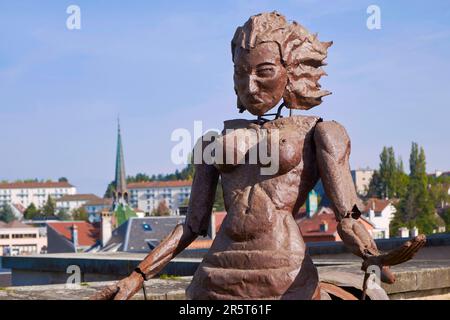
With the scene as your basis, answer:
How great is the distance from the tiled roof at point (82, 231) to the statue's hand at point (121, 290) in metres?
69.8

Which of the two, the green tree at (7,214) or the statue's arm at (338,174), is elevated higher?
the statue's arm at (338,174)

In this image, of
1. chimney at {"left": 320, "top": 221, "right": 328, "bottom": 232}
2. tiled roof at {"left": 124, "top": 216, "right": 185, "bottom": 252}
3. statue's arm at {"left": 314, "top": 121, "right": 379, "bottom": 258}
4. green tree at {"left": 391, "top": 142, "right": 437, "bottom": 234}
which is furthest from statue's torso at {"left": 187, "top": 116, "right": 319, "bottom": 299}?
green tree at {"left": 391, "top": 142, "right": 437, "bottom": 234}

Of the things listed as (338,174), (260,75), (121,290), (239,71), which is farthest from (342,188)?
(121,290)

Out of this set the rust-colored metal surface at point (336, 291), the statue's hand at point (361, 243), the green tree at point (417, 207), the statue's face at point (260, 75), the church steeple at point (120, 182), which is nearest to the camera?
the statue's hand at point (361, 243)

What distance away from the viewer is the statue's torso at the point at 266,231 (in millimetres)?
4855

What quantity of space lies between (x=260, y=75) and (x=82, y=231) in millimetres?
74121

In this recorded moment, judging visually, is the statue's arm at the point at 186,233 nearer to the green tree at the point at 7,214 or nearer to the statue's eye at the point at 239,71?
the statue's eye at the point at 239,71

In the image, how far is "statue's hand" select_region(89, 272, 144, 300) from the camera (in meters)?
4.89

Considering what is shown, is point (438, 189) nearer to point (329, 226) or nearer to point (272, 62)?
point (329, 226)

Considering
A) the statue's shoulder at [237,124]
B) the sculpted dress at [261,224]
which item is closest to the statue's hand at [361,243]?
the sculpted dress at [261,224]

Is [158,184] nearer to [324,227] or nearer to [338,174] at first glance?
[324,227]

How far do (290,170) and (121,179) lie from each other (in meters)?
95.3

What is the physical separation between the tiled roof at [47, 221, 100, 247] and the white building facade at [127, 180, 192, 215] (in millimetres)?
85285
